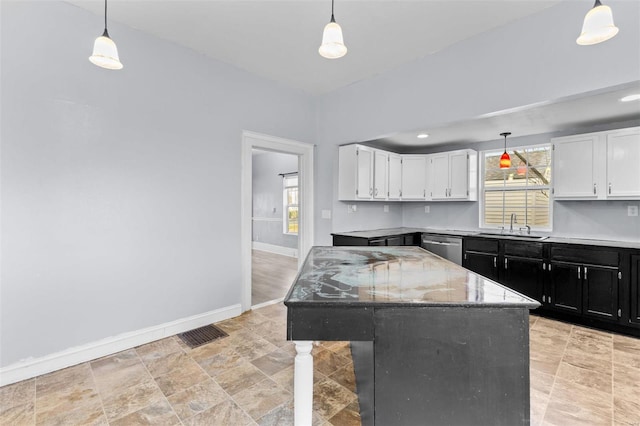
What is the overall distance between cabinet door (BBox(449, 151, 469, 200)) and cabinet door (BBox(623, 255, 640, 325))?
6.19 ft

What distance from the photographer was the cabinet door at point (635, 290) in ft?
9.30

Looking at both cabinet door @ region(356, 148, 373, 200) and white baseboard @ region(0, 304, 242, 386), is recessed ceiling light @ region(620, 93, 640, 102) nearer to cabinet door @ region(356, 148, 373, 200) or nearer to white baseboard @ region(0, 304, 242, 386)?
cabinet door @ region(356, 148, 373, 200)

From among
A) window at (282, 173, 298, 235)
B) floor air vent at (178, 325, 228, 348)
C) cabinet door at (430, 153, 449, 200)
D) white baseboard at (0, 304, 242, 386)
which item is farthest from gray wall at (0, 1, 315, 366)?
window at (282, 173, 298, 235)

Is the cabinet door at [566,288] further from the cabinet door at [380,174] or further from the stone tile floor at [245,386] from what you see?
the cabinet door at [380,174]

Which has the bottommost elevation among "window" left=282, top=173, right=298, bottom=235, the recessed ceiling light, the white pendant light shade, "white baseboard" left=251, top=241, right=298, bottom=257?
"white baseboard" left=251, top=241, right=298, bottom=257

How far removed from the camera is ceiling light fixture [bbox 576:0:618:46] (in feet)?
4.87

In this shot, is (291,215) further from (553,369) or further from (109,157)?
(553,369)

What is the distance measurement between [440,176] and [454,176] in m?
0.21

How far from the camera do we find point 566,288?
3.22 meters

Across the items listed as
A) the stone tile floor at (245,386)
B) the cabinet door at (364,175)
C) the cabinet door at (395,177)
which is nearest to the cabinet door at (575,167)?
the stone tile floor at (245,386)

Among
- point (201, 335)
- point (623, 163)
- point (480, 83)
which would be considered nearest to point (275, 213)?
point (201, 335)

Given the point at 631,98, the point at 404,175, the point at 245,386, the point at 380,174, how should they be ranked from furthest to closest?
the point at 404,175, the point at 380,174, the point at 631,98, the point at 245,386

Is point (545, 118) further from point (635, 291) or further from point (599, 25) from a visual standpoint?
point (599, 25)

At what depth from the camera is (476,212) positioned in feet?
15.0
